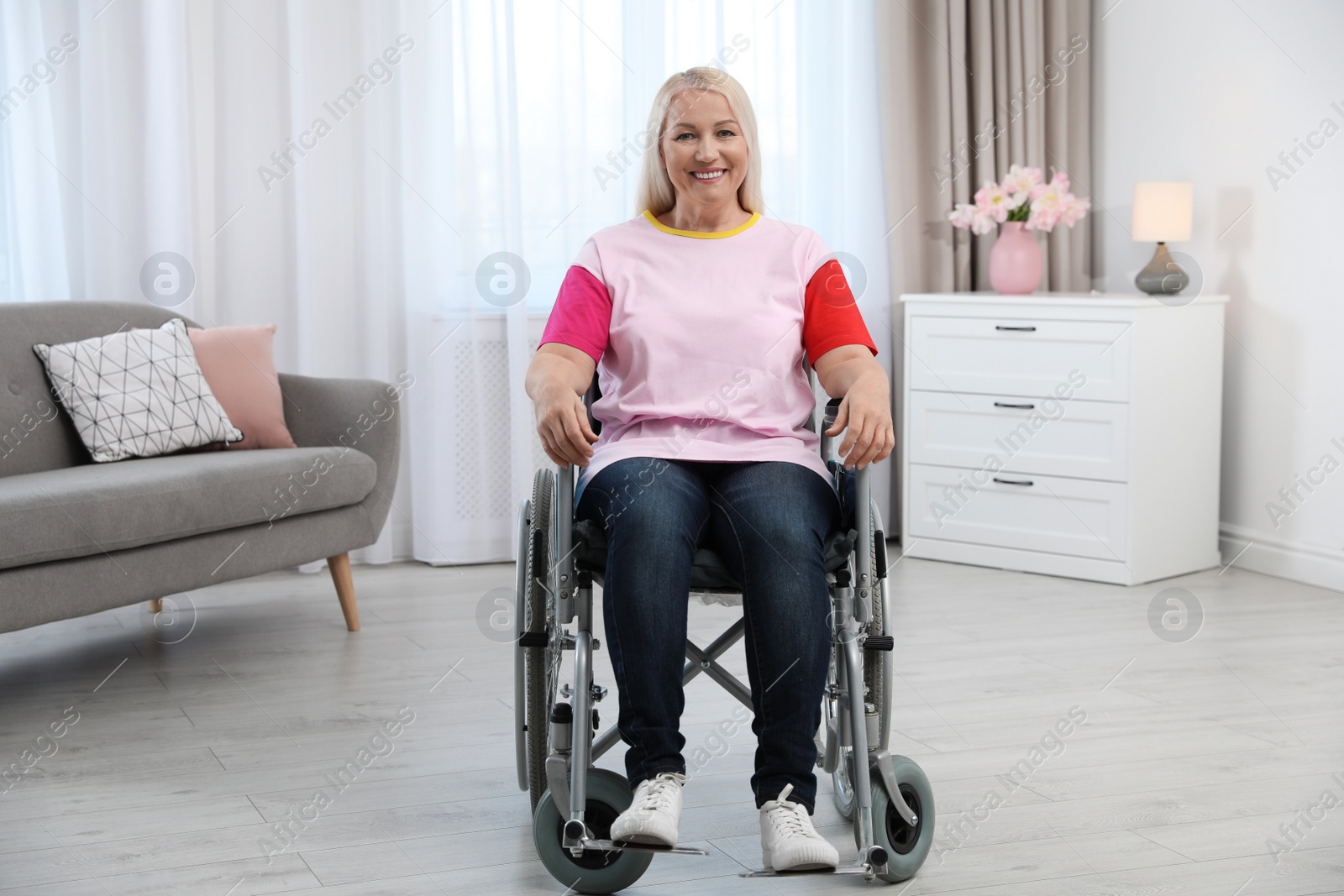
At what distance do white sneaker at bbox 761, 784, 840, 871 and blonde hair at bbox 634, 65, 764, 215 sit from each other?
84 cm

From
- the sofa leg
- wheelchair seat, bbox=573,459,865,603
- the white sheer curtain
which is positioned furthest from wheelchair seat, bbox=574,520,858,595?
the white sheer curtain

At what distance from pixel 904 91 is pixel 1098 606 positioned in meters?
1.56

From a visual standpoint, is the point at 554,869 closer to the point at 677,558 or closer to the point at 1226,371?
the point at 677,558

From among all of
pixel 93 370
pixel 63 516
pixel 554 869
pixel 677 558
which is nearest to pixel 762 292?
pixel 677 558

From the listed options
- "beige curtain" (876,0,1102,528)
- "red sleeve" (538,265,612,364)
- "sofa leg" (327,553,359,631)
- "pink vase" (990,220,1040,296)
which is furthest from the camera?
"beige curtain" (876,0,1102,528)

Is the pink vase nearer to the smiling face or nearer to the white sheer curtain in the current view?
the white sheer curtain

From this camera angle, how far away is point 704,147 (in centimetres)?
Answer: 180

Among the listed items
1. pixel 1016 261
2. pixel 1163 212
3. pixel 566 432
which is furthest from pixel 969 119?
pixel 566 432

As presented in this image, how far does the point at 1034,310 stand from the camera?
334 cm

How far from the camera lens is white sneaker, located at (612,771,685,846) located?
4.70ft

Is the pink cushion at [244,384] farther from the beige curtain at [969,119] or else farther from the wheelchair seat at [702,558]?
the beige curtain at [969,119]

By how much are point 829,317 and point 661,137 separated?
0.35 metres

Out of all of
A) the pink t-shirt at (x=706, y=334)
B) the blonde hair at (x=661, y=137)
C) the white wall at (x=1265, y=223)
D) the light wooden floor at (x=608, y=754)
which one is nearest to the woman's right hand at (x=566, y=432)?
the pink t-shirt at (x=706, y=334)

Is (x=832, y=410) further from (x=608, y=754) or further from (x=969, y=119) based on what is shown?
(x=969, y=119)
